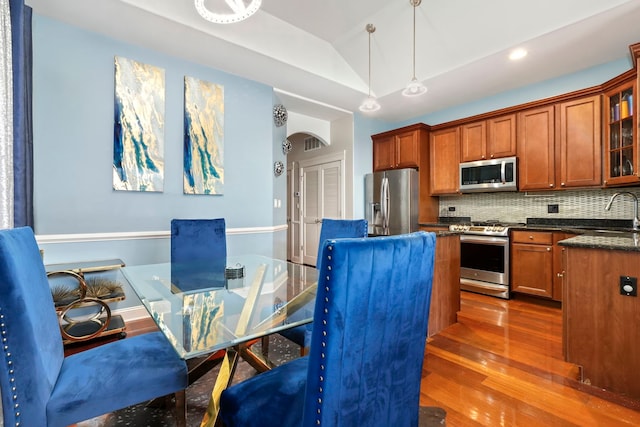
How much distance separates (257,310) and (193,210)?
2.24 metres

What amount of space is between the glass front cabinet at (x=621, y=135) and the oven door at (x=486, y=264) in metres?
1.20

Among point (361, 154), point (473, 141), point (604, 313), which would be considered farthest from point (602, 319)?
point (361, 154)

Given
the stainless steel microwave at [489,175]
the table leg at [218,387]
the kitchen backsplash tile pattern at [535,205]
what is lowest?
the table leg at [218,387]

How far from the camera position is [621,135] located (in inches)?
117

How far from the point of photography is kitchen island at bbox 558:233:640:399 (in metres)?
1.66

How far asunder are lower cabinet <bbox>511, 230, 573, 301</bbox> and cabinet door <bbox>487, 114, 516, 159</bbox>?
1.11m

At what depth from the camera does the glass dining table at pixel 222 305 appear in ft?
3.40

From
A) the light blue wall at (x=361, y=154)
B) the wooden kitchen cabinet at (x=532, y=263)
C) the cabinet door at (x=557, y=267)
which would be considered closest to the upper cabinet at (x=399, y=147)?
the light blue wall at (x=361, y=154)

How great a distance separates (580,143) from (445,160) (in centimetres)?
157

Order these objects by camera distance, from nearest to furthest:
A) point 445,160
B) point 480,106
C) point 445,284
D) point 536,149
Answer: point 445,284, point 536,149, point 480,106, point 445,160

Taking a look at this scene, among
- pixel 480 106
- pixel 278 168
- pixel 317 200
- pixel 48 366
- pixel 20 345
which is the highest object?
pixel 480 106

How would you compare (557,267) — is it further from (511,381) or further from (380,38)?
(380,38)

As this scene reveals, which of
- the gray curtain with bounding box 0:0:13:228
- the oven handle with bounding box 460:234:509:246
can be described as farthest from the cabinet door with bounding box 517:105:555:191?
the gray curtain with bounding box 0:0:13:228

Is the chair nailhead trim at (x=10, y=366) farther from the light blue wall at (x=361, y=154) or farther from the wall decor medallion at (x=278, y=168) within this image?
the light blue wall at (x=361, y=154)
